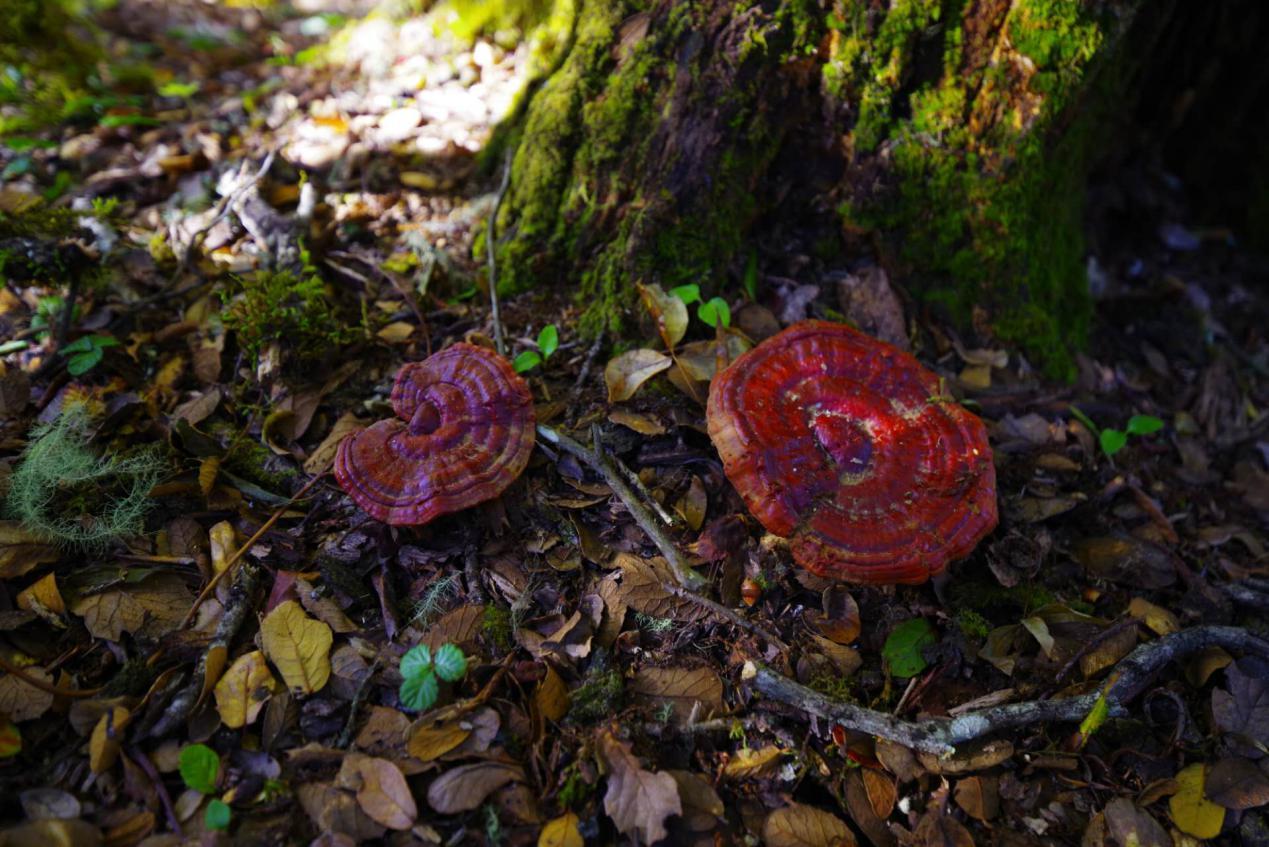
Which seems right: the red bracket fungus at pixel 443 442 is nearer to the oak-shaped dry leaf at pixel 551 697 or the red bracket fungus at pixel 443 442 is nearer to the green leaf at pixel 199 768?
the oak-shaped dry leaf at pixel 551 697

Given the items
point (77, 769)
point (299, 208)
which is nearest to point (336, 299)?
point (299, 208)

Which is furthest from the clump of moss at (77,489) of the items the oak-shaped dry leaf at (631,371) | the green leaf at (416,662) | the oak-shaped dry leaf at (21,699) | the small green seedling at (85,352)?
the oak-shaped dry leaf at (631,371)

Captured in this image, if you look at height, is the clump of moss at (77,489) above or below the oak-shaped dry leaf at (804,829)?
above

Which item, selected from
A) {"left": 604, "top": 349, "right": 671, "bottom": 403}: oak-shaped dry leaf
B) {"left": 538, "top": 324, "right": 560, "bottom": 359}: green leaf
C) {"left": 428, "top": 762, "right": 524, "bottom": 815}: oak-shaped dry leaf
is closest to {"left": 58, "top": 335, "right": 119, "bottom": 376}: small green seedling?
{"left": 538, "top": 324, "right": 560, "bottom": 359}: green leaf

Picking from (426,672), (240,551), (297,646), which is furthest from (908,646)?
(240,551)

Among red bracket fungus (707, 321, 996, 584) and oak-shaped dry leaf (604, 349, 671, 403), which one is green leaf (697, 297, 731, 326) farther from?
red bracket fungus (707, 321, 996, 584)

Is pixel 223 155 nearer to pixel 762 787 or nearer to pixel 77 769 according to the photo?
pixel 77 769
